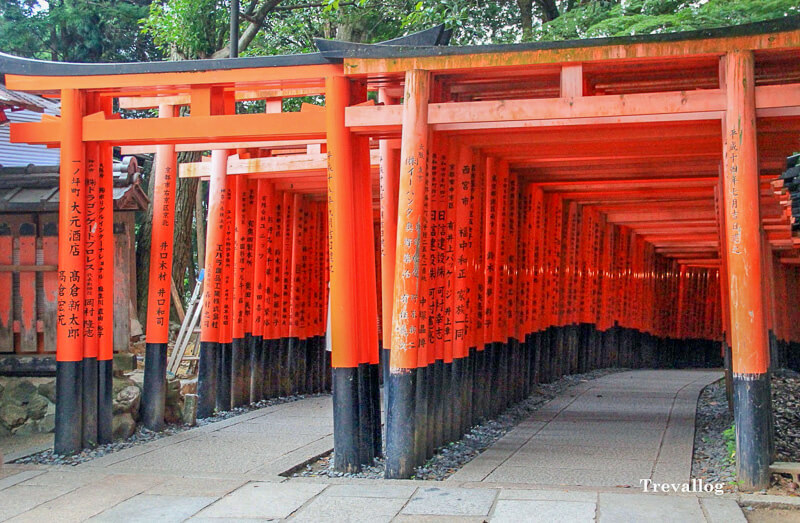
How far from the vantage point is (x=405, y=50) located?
777cm

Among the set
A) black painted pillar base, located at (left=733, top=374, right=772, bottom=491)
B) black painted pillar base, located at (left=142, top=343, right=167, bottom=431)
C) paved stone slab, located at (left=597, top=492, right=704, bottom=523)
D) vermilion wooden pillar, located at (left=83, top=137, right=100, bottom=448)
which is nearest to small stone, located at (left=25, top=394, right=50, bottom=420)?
vermilion wooden pillar, located at (left=83, top=137, right=100, bottom=448)

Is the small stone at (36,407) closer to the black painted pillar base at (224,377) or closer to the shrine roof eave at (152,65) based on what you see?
the black painted pillar base at (224,377)

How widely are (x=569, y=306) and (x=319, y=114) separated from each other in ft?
29.6

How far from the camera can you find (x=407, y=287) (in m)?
7.60

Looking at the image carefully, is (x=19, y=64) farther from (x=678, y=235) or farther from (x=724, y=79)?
(x=678, y=235)

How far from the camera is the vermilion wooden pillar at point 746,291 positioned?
683 centimetres

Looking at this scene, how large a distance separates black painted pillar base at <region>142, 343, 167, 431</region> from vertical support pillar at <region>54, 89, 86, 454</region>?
110 cm

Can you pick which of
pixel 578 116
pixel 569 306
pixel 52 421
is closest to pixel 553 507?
pixel 578 116

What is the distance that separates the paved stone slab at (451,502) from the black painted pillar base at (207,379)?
4959mm

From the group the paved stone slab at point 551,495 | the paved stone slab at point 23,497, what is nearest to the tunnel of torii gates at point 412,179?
the paved stone slab at point 551,495

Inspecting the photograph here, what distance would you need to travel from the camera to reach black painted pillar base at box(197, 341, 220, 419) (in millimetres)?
11203

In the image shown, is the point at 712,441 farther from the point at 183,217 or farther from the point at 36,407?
the point at 183,217

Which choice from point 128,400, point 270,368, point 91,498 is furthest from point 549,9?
point 91,498

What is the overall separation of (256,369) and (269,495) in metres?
5.90
